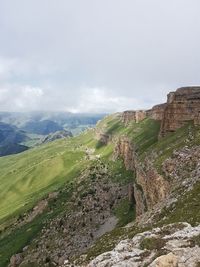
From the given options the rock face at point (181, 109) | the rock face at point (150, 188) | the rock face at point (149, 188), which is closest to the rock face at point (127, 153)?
the rock face at point (181, 109)

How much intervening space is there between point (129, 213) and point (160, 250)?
77438mm

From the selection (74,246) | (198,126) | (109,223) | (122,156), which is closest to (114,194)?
(109,223)

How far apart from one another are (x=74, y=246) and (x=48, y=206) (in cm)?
5955

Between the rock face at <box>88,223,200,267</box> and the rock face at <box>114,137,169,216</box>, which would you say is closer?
the rock face at <box>88,223,200,267</box>

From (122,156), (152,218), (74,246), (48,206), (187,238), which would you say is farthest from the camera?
(122,156)

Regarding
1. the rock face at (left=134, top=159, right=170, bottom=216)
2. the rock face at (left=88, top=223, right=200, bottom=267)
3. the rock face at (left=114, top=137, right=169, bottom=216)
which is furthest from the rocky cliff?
the rock face at (left=88, top=223, right=200, bottom=267)

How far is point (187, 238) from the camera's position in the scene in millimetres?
38375

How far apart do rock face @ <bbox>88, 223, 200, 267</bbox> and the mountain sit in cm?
8

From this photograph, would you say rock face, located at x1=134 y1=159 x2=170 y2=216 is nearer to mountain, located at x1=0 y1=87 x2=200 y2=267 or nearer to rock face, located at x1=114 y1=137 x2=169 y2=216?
rock face, located at x1=114 y1=137 x2=169 y2=216

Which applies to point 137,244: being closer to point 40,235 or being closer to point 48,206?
point 40,235

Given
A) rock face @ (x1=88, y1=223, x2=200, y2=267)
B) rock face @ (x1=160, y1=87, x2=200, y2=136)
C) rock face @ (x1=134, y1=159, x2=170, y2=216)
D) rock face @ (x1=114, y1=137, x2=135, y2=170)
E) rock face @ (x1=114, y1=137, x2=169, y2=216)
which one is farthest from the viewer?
rock face @ (x1=114, y1=137, x2=135, y2=170)

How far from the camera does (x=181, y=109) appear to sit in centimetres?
13288

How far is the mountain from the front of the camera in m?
39.2

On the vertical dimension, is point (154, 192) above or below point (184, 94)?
below
